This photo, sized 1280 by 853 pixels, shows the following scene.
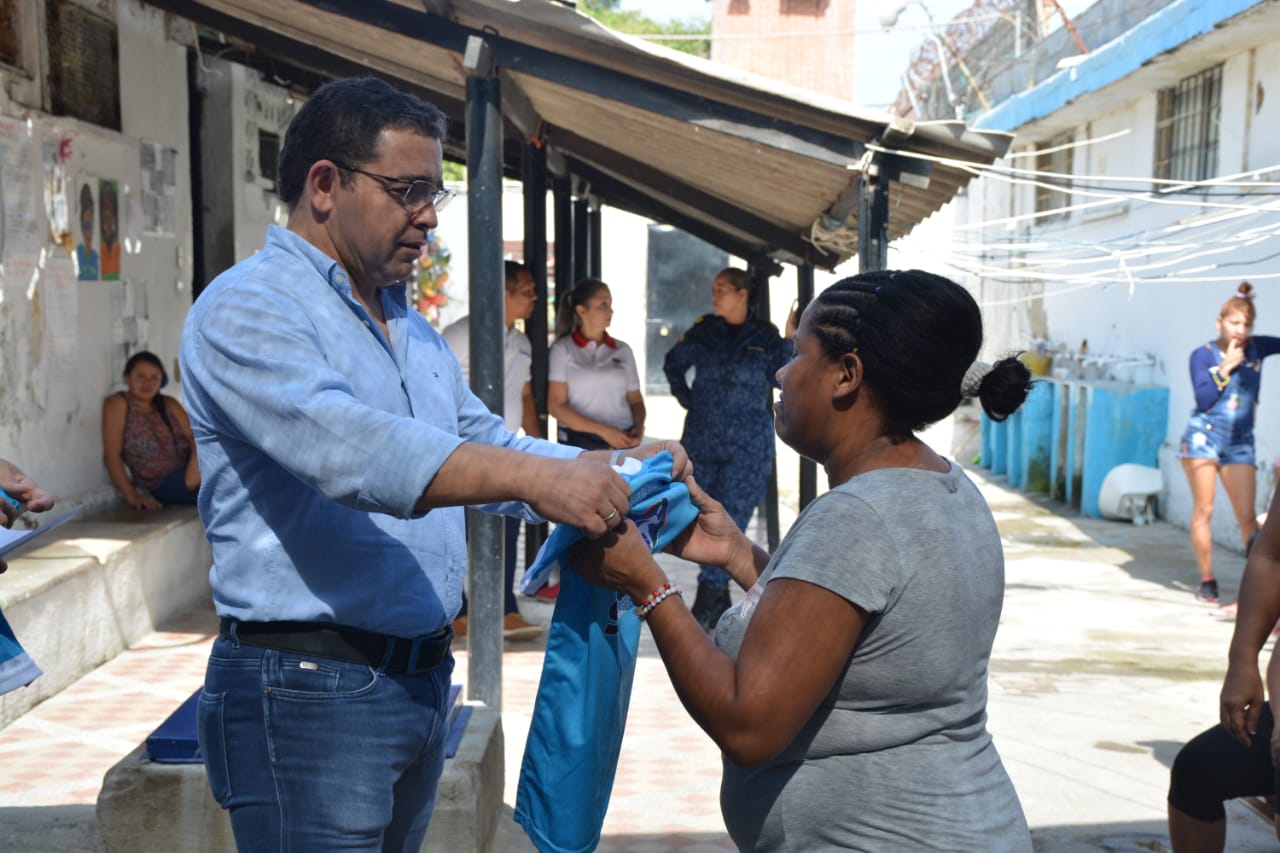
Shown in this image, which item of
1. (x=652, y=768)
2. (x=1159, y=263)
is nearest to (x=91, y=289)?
(x=652, y=768)

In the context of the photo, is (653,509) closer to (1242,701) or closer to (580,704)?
(580,704)

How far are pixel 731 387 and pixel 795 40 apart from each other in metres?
26.0

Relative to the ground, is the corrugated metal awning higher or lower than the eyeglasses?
higher

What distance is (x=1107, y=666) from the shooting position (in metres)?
7.29

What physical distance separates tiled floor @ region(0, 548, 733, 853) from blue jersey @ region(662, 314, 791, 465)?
115 cm

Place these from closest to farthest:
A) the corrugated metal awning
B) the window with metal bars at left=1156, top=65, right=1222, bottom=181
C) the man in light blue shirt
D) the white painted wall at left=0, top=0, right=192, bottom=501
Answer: the man in light blue shirt → the corrugated metal awning → the white painted wall at left=0, top=0, right=192, bottom=501 → the window with metal bars at left=1156, top=65, right=1222, bottom=181

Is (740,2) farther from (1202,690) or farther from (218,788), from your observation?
(218,788)

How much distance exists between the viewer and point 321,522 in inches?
83.4

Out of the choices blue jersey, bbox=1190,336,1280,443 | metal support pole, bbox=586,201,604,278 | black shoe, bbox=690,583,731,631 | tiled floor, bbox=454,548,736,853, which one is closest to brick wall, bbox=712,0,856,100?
metal support pole, bbox=586,201,604,278

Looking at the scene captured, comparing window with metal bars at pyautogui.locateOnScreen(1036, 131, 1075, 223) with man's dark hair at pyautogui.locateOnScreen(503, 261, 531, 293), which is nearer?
man's dark hair at pyautogui.locateOnScreen(503, 261, 531, 293)

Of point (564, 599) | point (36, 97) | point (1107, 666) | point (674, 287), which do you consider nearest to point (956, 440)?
point (674, 287)

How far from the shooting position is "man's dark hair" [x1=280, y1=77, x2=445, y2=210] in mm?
2191

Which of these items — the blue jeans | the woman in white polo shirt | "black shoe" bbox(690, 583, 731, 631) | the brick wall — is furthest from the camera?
the brick wall

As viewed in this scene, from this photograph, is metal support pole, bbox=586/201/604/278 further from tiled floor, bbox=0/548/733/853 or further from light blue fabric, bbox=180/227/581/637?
light blue fabric, bbox=180/227/581/637
